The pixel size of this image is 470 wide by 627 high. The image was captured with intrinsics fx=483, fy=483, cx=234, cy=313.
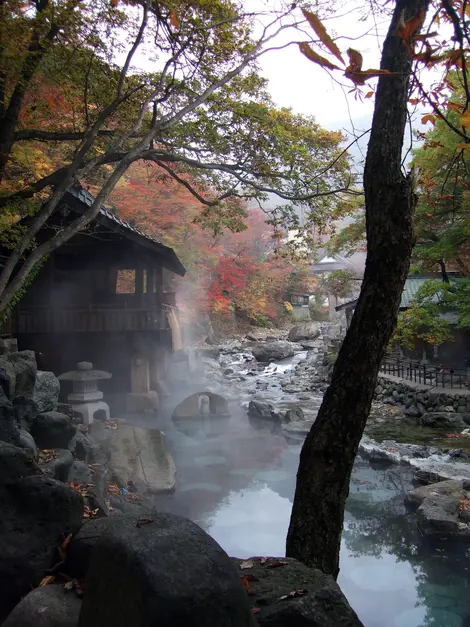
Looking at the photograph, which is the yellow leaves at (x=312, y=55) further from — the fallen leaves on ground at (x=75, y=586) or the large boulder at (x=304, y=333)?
the large boulder at (x=304, y=333)

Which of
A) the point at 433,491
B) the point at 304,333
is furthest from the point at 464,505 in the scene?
the point at 304,333

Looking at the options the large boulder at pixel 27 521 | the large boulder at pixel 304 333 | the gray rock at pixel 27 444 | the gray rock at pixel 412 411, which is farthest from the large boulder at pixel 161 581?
the large boulder at pixel 304 333

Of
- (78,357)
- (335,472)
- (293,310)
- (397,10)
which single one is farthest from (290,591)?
(293,310)

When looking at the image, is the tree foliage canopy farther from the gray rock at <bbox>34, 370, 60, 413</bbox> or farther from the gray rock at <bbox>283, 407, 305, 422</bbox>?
the gray rock at <bbox>283, 407, 305, 422</bbox>

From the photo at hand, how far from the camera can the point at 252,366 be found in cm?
3158

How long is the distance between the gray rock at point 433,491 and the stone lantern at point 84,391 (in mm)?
7961

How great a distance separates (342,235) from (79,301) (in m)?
10.0

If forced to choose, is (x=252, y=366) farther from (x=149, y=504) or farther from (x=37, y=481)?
(x=37, y=481)

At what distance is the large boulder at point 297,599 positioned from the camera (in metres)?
2.40

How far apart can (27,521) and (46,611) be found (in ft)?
2.69

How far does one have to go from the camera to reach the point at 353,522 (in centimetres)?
959

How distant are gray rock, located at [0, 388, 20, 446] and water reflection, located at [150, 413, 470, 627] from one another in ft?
13.5

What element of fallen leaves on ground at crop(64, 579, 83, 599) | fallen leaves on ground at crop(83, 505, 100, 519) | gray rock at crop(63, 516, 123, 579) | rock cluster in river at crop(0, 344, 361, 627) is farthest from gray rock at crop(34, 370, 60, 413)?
fallen leaves on ground at crop(64, 579, 83, 599)

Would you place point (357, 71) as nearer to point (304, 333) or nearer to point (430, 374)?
point (430, 374)
